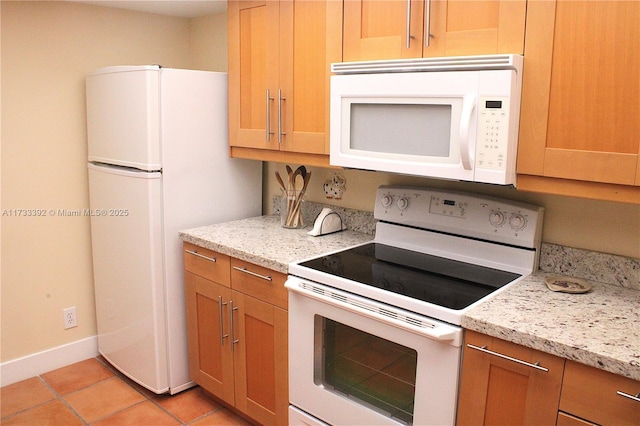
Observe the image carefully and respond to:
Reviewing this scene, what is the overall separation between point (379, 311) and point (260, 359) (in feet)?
2.52

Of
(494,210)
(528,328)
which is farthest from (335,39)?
(528,328)

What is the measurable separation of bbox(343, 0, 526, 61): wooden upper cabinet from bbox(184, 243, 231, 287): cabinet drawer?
105cm

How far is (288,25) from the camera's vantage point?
2307 millimetres

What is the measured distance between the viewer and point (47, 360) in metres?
2.97

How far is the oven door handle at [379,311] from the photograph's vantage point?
1600 mm

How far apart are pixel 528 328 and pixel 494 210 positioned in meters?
0.65

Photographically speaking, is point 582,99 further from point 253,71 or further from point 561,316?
point 253,71

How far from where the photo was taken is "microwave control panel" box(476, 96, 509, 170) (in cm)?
165

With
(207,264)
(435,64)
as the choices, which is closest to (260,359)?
(207,264)

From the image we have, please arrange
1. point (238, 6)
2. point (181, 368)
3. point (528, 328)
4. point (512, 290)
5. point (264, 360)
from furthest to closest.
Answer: point (181, 368)
point (238, 6)
point (264, 360)
point (512, 290)
point (528, 328)

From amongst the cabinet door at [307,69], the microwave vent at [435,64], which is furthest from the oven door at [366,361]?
the microwave vent at [435,64]

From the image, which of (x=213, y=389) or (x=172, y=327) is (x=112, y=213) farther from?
(x=213, y=389)

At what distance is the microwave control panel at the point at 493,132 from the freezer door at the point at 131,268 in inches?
59.4

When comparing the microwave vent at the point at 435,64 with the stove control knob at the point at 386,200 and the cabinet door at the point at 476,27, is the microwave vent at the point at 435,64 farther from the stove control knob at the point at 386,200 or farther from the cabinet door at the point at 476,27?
the stove control knob at the point at 386,200
